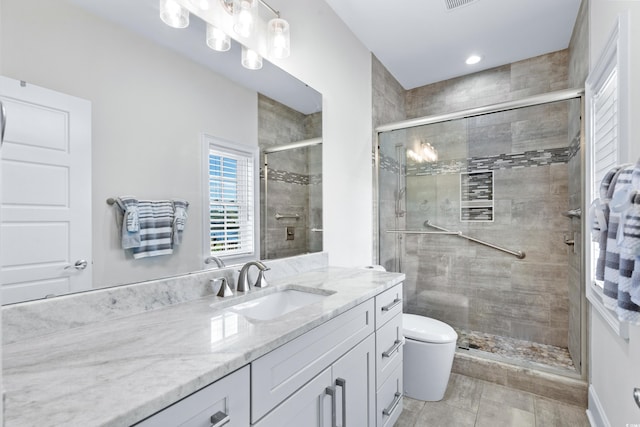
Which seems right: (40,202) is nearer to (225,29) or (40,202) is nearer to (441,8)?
(225,29)

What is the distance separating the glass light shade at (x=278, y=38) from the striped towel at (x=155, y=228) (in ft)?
3.25

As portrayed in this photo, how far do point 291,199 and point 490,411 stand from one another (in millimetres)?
1767

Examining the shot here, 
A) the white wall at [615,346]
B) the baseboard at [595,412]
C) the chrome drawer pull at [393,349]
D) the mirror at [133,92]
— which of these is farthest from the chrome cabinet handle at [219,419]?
the baseboard at [595,412]

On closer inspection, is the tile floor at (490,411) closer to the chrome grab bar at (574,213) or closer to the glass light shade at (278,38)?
the chrome grab bar at (574,213)

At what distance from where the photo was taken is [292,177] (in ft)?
6.00

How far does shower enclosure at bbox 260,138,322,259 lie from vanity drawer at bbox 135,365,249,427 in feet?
2.95

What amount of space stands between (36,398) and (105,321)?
0.44 m

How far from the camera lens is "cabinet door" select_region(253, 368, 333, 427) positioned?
2.85 feet

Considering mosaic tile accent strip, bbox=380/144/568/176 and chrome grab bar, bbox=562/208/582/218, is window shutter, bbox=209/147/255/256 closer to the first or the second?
mosaic tile accent strip, bbox=380/144/568/176

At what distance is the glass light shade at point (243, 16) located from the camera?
1.44 meters

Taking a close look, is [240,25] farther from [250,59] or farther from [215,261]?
[215,261]

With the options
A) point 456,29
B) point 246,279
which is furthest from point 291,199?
point 456,29

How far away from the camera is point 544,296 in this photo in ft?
8.71

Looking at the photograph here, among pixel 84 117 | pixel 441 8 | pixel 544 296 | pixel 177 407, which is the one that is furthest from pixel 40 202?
pixel 544 296
